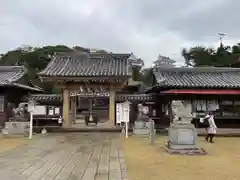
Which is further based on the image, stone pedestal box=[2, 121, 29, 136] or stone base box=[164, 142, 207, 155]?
stone pedestal box=[2, 121, 29, 136]

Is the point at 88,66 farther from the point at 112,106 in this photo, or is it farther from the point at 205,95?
the point at 205,95

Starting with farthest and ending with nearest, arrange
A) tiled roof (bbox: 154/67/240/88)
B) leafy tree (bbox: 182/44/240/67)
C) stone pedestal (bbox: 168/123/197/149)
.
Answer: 1. leafy tree (bbox: 182/44/240/67)
2. tiled roof (bbox: 154/67/240/88)
3. stone pedestal (bbox: 168/123/197/149)

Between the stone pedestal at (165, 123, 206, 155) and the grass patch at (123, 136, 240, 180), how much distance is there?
0.47m

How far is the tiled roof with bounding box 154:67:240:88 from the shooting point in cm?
2281

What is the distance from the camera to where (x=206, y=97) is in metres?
23.3

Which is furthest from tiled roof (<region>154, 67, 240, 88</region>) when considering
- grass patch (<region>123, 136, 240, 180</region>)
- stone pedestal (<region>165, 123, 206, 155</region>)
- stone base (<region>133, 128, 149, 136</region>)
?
grass patch (<region>123, 136, 240, 180</region>)

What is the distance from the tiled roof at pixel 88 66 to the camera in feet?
77.7

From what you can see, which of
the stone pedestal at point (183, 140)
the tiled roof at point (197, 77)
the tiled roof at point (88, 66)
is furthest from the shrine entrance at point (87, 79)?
the stone pedestal at point (183, 140)

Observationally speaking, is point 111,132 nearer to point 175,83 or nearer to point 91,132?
point 91,132

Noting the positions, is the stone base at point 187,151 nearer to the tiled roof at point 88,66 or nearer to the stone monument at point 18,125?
the stone monument at point 18,125

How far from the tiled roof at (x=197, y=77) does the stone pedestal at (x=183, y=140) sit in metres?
9.29

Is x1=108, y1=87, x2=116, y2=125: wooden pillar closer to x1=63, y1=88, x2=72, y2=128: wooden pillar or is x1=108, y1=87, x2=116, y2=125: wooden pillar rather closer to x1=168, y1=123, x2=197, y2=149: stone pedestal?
x1=63, y1=88, x2=72, y2=128: wooden pillar

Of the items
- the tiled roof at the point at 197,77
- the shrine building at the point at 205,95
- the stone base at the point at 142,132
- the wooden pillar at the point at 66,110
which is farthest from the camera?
the wooden pillar at the point at 66,110

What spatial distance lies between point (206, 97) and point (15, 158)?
50.6ft
